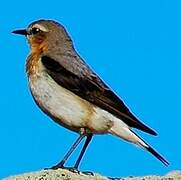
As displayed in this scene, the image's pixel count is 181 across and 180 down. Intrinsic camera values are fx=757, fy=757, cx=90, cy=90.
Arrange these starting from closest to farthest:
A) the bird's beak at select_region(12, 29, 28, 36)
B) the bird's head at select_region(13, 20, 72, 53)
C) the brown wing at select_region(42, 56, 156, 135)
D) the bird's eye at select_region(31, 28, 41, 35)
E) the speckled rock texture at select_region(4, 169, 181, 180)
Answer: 1. the speckled rock texture at select_region(4, 169, 181, 180)
2. the brown wing at select_region(42, 56, 156, 135)
3. the bird's head at select_region(13, 20, 72, 53)
4. the bird's eye at select_region(31, 28, 41, 35)
5. the bird's beak at select_region(12, 29, 28, 36)

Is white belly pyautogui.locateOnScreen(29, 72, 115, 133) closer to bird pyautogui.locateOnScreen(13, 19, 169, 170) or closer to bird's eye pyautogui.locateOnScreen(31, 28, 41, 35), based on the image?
bird pyautogui.locateOnScreen(13, 19, 169, 170)

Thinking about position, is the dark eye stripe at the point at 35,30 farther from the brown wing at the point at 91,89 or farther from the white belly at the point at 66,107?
the white belly at the point at 66,107

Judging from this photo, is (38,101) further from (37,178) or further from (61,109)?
(37,178)

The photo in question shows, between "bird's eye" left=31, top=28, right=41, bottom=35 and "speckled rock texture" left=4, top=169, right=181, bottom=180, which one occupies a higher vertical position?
"bird's eye" left=31, top=28, right=41, bottom=35

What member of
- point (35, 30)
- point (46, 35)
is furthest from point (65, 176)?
point (35, 30)

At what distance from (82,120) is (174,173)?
91.3 inches

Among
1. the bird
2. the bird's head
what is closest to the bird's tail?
the bird

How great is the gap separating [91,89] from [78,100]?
1.05 feet

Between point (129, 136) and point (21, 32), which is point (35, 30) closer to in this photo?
point (21, 32)

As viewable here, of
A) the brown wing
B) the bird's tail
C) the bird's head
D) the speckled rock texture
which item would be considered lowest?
the speckled rock texture

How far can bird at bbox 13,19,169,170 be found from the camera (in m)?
11.1

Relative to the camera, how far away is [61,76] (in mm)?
11312

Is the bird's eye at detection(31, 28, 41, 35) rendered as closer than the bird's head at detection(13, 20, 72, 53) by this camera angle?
No

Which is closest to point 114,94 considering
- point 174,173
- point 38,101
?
point 38,101
